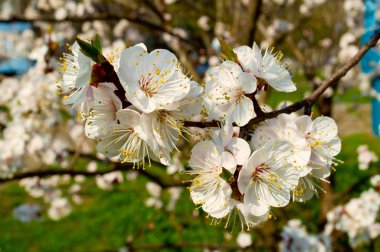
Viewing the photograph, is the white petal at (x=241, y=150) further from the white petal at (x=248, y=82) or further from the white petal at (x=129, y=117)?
the white petal at (x=129, y=117)

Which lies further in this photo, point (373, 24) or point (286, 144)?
point (373, 24)

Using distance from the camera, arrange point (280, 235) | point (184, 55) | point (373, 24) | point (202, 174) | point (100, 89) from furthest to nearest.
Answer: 1. point (184, 55)
2. point (280, 235)
3. point (373, 24)
4. point (202, 174)
5. point (100, 89)

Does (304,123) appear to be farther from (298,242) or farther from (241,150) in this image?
(298,242)

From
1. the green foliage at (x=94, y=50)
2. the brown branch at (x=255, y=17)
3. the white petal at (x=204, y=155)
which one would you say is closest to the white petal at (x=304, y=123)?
the white petal at (x=204, y=155)

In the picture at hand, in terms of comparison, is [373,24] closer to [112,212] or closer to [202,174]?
[202,174]

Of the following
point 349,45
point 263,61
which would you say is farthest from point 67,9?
point 263,61

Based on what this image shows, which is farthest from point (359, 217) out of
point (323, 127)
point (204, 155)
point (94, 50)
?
point (94, 50)
